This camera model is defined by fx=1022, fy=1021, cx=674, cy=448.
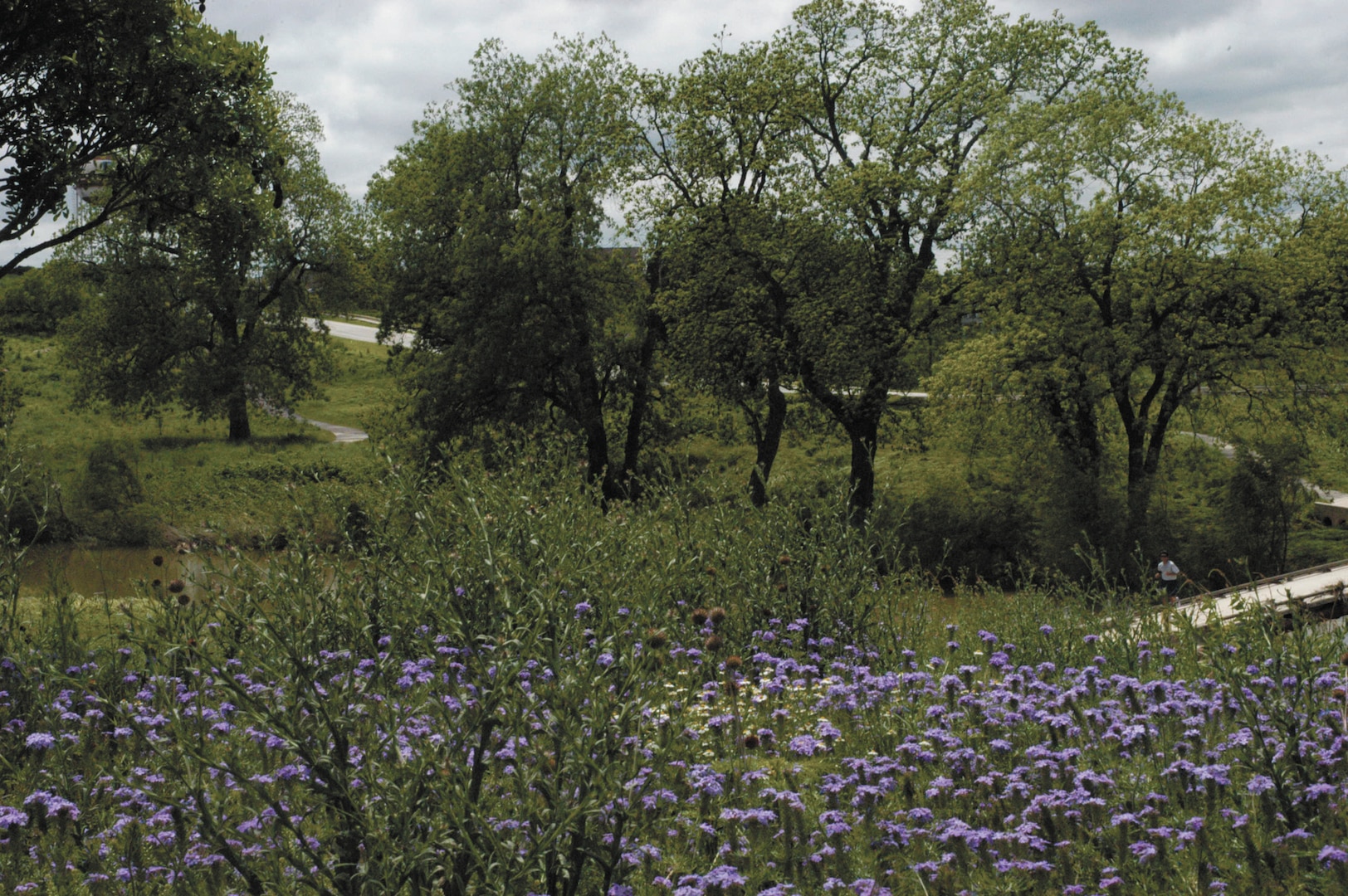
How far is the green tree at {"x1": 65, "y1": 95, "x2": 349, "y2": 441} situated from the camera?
31391 millimetres

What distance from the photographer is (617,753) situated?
3.34m

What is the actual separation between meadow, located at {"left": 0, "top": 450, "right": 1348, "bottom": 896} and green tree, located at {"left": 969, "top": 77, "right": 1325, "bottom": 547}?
15.7 meters

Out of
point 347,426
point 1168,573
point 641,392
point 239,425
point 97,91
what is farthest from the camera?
point 347,426

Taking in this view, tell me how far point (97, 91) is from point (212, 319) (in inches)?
867

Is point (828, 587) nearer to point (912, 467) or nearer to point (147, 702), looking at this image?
point (147, 702)

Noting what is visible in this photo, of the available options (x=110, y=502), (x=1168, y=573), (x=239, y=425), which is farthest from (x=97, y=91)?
(x=239, y=425)

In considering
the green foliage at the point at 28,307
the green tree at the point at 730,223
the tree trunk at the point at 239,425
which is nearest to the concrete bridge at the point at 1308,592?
the green tree at the point at 730,223

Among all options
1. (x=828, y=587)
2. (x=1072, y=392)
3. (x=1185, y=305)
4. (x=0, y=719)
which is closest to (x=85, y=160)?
(x=0, y=719)

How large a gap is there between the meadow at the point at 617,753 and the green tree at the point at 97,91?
8.17 metres

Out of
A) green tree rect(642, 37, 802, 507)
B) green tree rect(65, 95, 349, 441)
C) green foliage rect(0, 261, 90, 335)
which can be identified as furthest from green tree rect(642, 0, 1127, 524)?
green foliage rect(0, 261, 90, 335)

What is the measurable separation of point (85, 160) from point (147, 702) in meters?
9.39

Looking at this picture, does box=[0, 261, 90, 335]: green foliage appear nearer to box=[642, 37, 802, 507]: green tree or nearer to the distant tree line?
the distant tree line

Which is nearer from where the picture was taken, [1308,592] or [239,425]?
[1308,592]

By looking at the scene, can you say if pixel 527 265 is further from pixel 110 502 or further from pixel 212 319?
pixel 212 319
